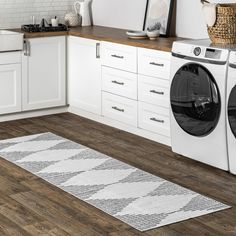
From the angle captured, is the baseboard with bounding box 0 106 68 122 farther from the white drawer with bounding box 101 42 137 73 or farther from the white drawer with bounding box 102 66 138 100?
the white drawer with bounding box 101 42 137 73

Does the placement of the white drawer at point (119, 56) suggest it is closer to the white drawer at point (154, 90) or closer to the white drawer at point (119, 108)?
the white drawer at point (154, 90)

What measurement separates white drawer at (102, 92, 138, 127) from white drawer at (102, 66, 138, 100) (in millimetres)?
55

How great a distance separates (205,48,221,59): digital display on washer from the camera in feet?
16.0

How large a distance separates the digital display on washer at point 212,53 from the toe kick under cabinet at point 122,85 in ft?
1.96

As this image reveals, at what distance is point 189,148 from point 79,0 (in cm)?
290

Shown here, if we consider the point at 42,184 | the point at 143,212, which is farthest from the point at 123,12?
the point at 143,212

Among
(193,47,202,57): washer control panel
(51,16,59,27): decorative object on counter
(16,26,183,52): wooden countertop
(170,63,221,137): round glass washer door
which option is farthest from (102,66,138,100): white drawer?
(193,47,202,57): washer control panel

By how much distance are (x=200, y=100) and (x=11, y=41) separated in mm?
2232

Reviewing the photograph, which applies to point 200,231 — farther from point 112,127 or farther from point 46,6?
point 46,6

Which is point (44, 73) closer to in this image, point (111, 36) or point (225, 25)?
point (111, 36)

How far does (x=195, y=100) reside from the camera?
5070 mm

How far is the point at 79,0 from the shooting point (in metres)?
7.50

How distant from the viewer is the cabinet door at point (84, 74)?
6.57 m

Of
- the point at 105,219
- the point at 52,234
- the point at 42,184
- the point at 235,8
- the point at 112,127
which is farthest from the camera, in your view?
the point at 112,127
